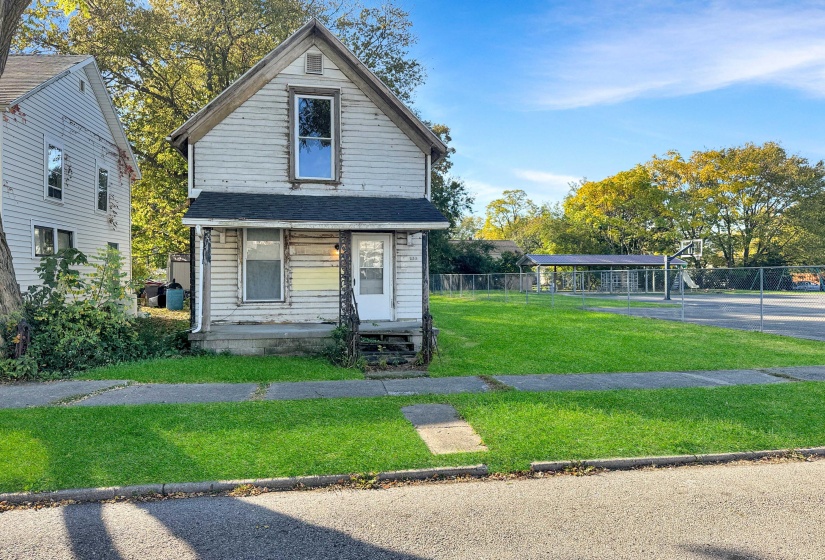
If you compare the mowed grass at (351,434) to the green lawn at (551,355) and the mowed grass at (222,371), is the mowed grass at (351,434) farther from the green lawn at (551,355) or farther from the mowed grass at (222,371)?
the green lawn at (551,355)

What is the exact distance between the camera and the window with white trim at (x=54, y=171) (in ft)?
45.8

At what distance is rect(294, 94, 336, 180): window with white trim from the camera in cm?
1212

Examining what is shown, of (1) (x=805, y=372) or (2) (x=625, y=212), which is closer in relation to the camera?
(1) (x=805, y=372)

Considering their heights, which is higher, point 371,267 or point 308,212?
point 308,212

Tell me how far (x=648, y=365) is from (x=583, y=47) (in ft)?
27.8

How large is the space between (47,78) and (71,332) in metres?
8.41

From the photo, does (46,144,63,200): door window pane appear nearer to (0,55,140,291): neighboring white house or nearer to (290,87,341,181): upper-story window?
(0,55,140,291): neighboring white house

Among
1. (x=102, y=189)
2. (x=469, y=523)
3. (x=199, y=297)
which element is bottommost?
(x=469, y=523)

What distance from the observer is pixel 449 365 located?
9.64m

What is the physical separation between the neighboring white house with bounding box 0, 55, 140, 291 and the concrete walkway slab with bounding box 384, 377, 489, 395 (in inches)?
411

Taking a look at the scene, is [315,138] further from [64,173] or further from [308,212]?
[64,173]

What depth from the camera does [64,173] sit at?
48.6 ft

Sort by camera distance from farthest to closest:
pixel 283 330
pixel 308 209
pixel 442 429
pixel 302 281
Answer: pixel 302 281 < pixel 308 209 < pixel 283 330 < pixel 442 429

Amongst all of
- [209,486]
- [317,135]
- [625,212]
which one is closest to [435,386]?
[209,486]
